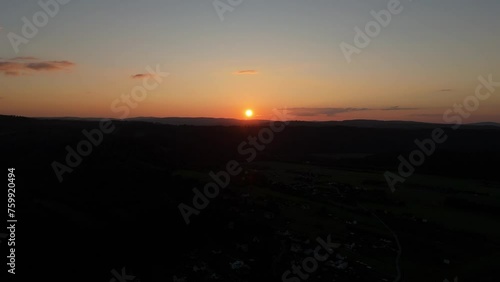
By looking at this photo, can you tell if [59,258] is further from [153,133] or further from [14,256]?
[153,133]

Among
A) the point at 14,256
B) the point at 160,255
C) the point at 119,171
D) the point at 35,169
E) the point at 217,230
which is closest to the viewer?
the point at 14,256

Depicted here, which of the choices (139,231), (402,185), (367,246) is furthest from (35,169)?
(402,185)

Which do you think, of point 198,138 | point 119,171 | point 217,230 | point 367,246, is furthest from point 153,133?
point 367,246

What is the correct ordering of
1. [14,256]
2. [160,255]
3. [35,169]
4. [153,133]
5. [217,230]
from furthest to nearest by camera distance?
[153,133] → [35,169] → [217,230] → [160,255] → [14,256]

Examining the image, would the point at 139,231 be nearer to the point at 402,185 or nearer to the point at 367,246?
the point at 367,246

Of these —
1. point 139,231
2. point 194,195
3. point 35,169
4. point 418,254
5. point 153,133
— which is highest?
point 153,133

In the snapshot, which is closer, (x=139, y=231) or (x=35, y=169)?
(x=139, y=231)

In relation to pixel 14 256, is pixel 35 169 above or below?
above
